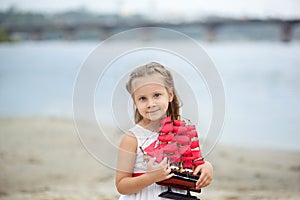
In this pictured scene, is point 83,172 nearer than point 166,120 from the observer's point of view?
No

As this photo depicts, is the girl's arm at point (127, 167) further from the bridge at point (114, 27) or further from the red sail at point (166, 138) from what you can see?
the bridge at point (114, 27)

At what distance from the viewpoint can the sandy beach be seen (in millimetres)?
3023

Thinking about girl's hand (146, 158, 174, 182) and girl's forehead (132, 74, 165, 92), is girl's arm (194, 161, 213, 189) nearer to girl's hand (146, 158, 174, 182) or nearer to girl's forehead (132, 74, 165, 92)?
girl's hand (146, 158, 174, 182)

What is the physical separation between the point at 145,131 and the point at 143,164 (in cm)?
8

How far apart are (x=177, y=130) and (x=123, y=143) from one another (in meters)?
0.14

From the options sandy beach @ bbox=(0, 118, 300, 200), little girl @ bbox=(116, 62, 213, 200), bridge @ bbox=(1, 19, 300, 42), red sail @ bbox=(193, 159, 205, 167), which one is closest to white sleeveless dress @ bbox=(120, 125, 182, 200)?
little girl @ bbox=(116, 62, 213, 200)

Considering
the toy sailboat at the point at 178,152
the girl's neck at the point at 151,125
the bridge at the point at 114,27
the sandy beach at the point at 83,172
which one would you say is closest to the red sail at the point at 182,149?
the toy sailboat at the point at 178,152

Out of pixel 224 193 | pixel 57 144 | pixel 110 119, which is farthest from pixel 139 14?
pixel 110 119

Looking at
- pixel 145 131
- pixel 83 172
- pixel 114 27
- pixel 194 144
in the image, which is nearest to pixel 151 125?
pixel 145 131

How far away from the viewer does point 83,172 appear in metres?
3.89

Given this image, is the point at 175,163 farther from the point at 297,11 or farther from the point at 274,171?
the point at 297,11

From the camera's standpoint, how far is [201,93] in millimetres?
1263

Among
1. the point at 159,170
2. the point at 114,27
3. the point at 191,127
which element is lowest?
the point at 159,170

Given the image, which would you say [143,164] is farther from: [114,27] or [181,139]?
[114,27]
